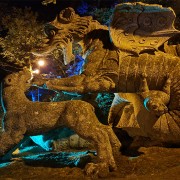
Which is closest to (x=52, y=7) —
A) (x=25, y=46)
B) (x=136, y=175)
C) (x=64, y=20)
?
(x=25, y=46)

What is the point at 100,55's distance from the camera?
5.09 meters

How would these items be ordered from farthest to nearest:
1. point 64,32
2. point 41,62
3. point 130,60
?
point 41,62
point 64,32
point 130,60

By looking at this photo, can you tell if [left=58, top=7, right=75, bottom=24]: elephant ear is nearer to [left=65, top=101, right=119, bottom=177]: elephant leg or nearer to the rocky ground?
[left=65, top=101, right=119, bottom=177]: elephant leg

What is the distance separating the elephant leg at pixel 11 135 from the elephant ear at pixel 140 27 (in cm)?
204

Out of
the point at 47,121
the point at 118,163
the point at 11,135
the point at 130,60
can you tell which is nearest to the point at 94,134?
the point at 118,163

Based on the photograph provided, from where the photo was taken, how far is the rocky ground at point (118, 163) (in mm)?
3766

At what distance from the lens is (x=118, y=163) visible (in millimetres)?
4199

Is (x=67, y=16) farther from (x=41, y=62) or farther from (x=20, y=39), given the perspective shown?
(x=41, y=62)

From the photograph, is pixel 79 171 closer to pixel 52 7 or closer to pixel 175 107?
pixel 175 107

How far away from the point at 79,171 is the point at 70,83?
143cm

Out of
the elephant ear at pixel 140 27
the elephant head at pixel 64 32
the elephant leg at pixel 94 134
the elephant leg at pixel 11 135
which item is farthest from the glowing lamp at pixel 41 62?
the elephant leg at pixel 94 134

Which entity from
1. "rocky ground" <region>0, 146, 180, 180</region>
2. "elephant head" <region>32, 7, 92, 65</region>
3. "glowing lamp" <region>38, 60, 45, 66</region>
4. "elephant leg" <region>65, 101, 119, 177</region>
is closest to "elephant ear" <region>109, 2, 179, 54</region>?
"elephant head" <region>32, 7, 92, 65</region>

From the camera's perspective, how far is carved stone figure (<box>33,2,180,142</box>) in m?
4.73

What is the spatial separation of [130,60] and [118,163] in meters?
1.69
